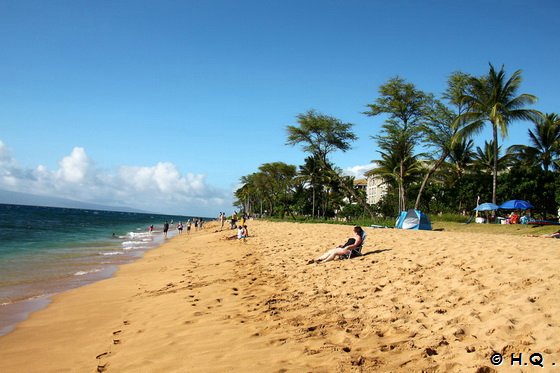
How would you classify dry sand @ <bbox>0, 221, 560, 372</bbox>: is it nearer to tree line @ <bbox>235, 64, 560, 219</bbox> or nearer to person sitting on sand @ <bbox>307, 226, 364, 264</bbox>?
person sitting on sand @ <bbox>307, 226, 364, 264</bbox>

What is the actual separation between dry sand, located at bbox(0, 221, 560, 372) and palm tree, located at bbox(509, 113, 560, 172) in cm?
3358

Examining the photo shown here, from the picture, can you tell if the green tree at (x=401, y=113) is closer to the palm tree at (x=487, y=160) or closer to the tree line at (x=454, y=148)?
the tree line at (x=454, y=148)

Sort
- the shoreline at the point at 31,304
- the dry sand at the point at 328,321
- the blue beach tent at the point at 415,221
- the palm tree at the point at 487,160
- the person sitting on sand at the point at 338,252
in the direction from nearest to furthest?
the dry sand at the point at 328,321, the shoreline at the point at 31,304, the person sitting on sand at the point at 338,252, the blue beach tent at the point at 415,221, the palm tree at the point at 487,160

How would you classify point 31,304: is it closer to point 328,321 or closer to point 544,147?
point 328,321

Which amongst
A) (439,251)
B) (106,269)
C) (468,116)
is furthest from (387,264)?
(468,116)

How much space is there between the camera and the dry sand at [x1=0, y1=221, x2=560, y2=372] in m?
3.90

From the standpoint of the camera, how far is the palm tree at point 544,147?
34.6 meters

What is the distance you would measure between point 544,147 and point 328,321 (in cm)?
4051

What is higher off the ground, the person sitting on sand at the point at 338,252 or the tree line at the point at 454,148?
the tree line at the point at 454,148

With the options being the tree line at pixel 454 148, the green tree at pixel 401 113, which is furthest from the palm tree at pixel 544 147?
the green tree at pixel 401 113

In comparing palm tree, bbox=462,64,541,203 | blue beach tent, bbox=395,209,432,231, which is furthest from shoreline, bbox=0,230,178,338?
palm tree, bbox=462,64,541,203

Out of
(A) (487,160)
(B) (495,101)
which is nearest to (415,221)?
(B) (495,101)

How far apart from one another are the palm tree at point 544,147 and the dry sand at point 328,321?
33582 millimetres

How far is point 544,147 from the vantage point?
3625 cm
